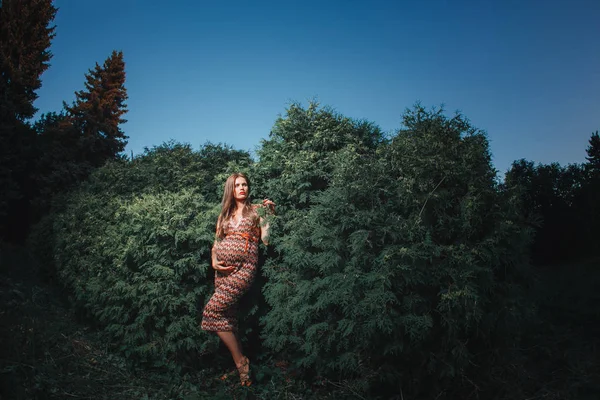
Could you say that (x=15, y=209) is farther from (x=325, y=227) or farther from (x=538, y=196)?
(x=538, y=196)

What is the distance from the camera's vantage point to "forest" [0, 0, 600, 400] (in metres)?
3.24

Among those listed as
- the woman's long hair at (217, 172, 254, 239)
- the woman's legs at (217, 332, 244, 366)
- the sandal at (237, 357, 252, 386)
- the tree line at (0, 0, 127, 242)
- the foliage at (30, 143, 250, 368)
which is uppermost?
the tree line at (0, 0, 127, 242)

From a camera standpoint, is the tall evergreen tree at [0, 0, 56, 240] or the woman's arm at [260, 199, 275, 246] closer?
the woman's arm at [260, 199, 275, 246]

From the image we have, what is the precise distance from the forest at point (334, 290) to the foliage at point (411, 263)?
0.06ft

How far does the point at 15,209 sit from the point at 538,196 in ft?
66.1

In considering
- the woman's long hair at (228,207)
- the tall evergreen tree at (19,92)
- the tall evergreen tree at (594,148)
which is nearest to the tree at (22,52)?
the tall evergreen tree at (19,92)

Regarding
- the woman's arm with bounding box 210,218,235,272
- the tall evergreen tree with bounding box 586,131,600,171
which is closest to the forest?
the woman's arm with bounding box 210,218,235,272

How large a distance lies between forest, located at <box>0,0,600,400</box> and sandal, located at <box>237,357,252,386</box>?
0.31 ft

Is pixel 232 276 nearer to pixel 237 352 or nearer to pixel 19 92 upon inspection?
pixel 237 352

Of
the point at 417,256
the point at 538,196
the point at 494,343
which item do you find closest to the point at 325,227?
the point at 417,256

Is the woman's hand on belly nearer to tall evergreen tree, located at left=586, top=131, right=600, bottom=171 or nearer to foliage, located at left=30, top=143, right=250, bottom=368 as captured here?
foliage, located at left=30, top=143, right=250, bottom=368

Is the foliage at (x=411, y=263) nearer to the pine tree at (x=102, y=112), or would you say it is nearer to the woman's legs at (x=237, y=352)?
the woman's legs at (x=237, y=352)

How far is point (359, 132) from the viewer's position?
16.7 feet

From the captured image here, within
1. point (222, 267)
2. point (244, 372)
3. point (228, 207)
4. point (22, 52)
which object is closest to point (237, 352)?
point (244, 372)
